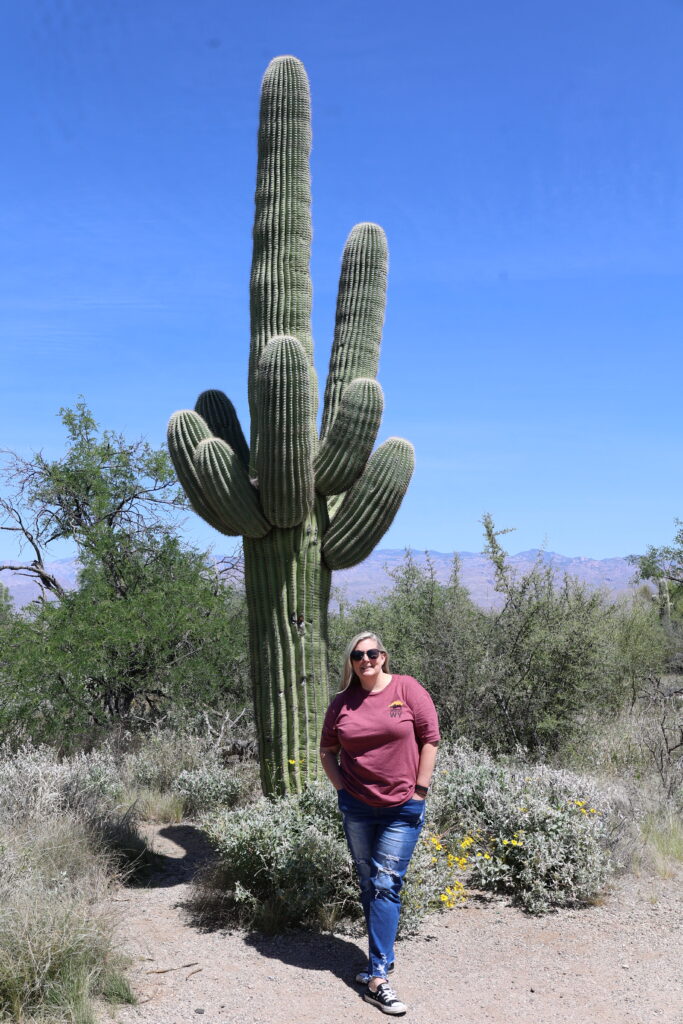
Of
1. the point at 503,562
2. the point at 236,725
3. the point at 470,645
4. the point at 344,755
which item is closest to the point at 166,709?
the point at 236,725

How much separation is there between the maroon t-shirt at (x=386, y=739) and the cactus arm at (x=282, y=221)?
3168 mm

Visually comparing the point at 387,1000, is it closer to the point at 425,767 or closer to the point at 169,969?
the point at 425,767

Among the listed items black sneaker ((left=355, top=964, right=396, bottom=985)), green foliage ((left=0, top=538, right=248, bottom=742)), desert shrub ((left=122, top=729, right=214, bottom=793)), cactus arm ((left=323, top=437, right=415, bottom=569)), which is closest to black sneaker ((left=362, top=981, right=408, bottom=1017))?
black sneaker ((left=355, top=964, right=396, bottom=985))

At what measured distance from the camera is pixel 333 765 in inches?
201

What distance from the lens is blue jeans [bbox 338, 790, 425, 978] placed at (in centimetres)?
481

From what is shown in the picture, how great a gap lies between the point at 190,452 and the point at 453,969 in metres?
4.08

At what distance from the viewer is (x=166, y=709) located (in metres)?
11.0

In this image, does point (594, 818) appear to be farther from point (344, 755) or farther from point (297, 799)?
point (344, 755)

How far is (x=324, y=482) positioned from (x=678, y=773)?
15.2 ft

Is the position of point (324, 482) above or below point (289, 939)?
above

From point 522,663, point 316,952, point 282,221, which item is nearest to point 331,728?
point 316,952

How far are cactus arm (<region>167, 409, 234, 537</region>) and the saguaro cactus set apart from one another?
0.04 feet

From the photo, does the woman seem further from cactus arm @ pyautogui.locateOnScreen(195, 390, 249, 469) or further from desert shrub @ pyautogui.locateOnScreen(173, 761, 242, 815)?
desert shrub @ pyautogui.locateOnScreen(173, 761, 242, 815)

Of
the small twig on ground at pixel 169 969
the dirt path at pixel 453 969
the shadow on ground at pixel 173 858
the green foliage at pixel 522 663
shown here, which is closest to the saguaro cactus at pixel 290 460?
the shadow on ground at pixel 173 858
